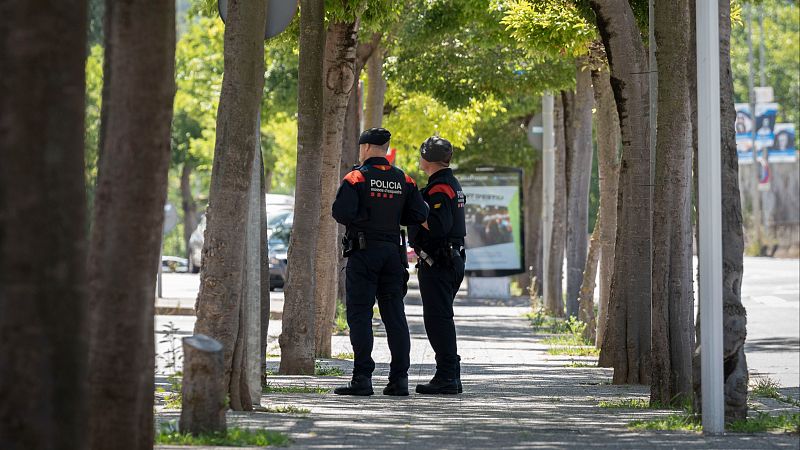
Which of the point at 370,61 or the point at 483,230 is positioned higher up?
the point at 370,61

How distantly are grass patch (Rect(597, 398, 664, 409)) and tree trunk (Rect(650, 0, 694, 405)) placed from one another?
13cm

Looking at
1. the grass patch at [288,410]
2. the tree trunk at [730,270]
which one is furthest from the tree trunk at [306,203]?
the tree trunk at [730,270]

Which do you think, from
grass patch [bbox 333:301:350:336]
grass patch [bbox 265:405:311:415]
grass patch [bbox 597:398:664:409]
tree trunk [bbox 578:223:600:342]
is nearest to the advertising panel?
grass patch [bbox 333:301:350:336]

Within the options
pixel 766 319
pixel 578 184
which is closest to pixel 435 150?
pixel 578 184

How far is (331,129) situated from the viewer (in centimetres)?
1566

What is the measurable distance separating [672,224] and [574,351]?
7190 mm

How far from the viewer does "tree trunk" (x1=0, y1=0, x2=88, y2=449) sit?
6.14 metres

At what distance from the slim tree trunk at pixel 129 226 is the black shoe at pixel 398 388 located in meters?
4.72

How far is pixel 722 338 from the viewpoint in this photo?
30.2 ft

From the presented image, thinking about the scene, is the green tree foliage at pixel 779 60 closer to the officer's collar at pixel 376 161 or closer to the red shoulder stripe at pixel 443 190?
the red shoulder stripe at pixel 443 190

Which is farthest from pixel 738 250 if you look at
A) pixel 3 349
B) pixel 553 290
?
pixel 553 290

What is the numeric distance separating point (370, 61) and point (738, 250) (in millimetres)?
14490

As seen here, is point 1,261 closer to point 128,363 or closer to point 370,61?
point 128,363

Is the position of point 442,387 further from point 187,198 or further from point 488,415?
point 187,198
